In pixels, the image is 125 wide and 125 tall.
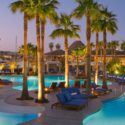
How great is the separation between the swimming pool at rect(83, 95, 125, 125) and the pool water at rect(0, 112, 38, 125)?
271 centimetres

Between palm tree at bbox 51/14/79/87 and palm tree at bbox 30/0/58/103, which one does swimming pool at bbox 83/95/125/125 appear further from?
palm tree at bbox 51/14/79/87

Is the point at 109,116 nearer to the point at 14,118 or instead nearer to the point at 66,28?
the point at 14,118

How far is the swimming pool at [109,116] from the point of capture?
1530cm

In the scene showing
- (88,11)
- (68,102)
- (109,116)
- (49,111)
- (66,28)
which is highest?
(88,11)

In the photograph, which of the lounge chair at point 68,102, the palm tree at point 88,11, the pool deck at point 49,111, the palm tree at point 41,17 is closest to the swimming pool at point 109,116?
the pool deck at point 49,111

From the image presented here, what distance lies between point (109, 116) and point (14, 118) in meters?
5.33

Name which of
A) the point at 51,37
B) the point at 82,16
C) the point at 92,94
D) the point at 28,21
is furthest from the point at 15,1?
the point at 92,94

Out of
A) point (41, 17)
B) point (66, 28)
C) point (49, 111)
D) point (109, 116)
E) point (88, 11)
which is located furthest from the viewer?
point (66, 28)

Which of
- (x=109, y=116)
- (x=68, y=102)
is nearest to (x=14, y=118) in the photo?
→ (x=68, y=102)

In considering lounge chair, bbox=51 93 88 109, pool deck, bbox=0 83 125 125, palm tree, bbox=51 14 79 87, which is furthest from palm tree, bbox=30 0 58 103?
palm tree, bbox=51 14 79 87

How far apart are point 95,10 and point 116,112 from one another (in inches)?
307

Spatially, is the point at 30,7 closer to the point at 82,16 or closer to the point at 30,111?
the point at 82,16

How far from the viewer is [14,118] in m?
15.1

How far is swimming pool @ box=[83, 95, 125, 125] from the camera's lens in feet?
50.2
